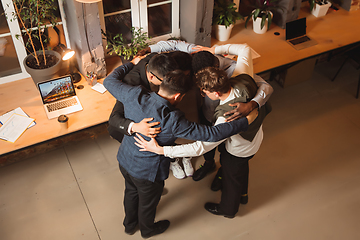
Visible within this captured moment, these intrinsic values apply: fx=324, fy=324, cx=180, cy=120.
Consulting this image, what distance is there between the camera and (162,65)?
98.0 inches

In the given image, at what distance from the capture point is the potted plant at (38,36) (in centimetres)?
308

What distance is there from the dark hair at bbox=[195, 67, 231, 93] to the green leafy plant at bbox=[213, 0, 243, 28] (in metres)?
1.89

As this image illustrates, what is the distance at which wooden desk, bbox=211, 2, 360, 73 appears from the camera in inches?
156

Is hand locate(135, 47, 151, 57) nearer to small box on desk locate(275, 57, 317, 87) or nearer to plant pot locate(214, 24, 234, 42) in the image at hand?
plant pot locate(214, 24, 234, 42)

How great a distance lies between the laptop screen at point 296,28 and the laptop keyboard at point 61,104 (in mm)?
2803

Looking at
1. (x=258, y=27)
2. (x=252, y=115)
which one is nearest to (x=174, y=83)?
(x=252, y=115)

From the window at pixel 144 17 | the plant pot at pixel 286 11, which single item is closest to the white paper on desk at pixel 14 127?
the window at pixel 144 17

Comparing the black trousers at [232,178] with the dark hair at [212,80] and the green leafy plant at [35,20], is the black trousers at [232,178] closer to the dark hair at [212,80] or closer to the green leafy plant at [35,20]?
the dark hair at [212,80]

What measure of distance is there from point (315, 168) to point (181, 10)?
8.11ft

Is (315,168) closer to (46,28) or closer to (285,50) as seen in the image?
(285,50)

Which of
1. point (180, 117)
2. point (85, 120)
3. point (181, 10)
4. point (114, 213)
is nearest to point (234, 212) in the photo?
point (114, 213)

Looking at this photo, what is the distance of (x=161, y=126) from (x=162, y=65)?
0.49 m

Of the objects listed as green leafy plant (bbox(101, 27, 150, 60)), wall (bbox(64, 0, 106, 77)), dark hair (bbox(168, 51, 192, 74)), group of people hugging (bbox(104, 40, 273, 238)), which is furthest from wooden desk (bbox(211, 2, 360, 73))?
wall (bbox(64, 0, 106, 77))

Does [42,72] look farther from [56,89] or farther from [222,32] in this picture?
[222,32]
